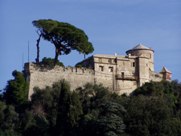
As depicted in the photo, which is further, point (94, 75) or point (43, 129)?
point (94, 75)

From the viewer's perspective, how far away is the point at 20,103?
5078 centimetres

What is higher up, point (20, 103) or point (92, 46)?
point (92, 46)

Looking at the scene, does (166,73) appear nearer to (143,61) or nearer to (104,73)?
(143,61)

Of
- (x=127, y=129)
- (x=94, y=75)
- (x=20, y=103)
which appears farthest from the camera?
(x=94, y=75)

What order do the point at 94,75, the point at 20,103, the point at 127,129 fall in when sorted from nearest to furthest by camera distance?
the point at 127,129
the point at 20,103
the point at 94,75

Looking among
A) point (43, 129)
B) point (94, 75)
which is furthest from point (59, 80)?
point (43, 129)

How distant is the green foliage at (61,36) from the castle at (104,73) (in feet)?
4.45

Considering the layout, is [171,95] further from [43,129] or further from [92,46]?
[43,129]

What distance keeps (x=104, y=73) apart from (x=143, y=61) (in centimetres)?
305

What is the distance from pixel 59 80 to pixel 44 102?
3.31m

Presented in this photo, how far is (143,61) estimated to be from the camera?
56094 millimetres

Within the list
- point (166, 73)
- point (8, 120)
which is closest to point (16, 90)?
point (8, 120)

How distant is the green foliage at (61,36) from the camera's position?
53.1 metres

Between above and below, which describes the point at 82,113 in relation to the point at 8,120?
above
